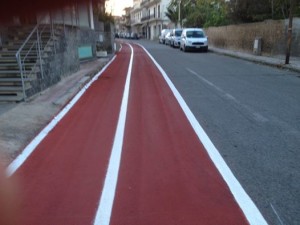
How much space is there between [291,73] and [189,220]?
12.7 m

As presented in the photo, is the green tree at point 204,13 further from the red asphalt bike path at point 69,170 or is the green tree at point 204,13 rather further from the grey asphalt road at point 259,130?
the red asphalt bike path at point 69,170

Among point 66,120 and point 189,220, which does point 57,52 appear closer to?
point 66,120

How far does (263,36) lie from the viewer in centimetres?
2255

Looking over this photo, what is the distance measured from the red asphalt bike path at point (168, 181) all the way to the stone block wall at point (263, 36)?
14.7 metres

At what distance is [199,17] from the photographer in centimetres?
4269

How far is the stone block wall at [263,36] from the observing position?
63.9ft

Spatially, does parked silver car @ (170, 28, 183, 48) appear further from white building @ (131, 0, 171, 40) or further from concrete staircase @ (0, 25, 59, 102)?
white building @ (131, 0, 171, 40)

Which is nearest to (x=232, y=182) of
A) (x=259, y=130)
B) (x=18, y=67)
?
(x=259, y=130)

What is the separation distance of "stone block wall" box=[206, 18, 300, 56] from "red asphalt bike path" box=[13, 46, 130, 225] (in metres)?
14.9

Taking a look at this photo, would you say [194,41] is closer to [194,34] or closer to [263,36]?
[194,34]

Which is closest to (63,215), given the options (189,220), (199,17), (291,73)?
(189,220)

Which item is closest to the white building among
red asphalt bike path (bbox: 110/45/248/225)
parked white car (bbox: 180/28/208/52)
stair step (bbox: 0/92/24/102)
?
parked white car (bbox: 180/28/208/52)

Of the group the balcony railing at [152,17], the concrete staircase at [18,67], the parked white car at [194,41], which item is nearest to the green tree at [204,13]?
the parked white car at [194,41]

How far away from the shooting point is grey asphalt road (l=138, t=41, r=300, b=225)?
3.90 metres
